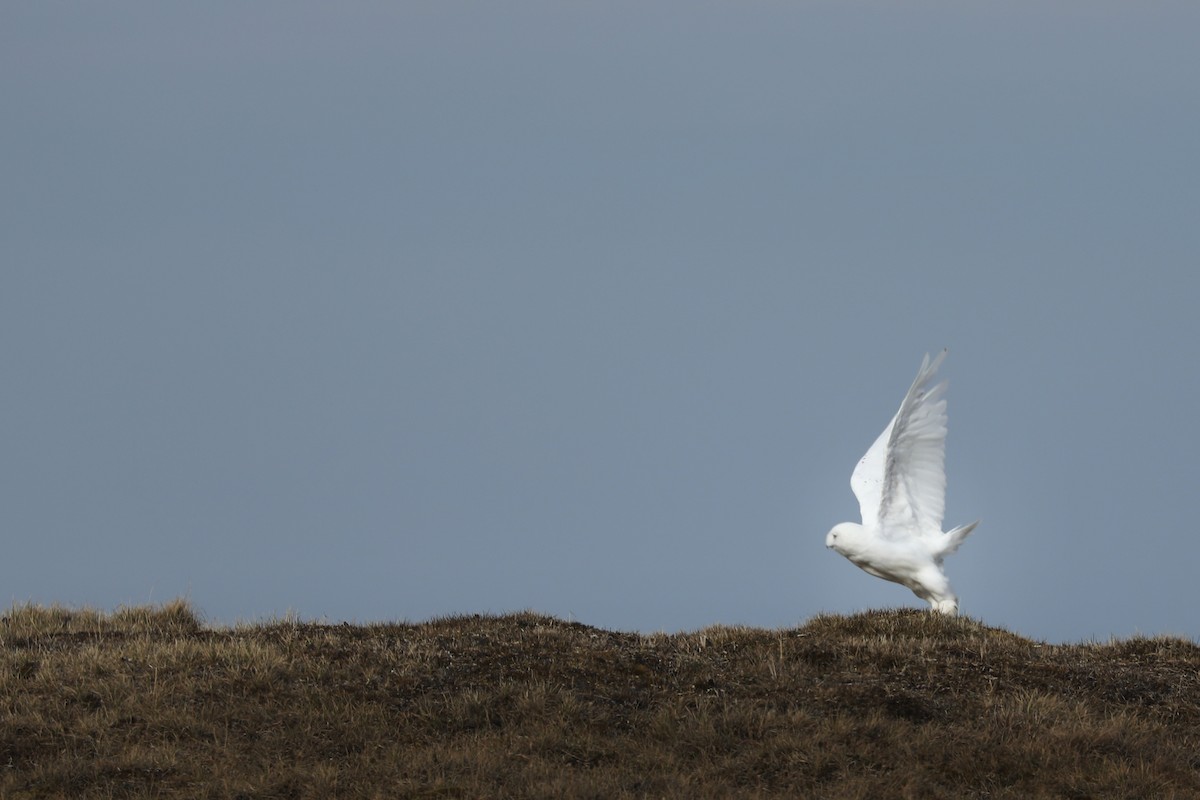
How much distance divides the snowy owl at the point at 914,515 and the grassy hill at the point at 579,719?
3327 millimetres

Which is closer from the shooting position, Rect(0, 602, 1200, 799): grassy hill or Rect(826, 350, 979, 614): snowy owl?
Rect(0, 602, 1200, 799): grassy hill

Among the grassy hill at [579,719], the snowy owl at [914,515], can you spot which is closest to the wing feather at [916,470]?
the snowy owl at [914,515]

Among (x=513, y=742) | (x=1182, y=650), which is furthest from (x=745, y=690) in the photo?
A: (x=1182, y=650)

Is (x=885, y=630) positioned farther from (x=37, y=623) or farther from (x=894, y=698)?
(x=37, y=623)

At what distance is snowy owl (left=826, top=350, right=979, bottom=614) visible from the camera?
1917cm

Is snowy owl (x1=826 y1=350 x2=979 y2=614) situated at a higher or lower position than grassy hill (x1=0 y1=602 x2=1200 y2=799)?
higher

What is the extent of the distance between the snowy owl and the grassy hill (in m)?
3.33

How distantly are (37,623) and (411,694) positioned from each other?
6548 millimetres

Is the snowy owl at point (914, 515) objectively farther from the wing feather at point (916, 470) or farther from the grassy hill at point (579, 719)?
the grassy hill at point (579, 719)

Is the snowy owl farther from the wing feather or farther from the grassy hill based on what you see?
the grassy hill

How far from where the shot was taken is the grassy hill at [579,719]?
11.7 m

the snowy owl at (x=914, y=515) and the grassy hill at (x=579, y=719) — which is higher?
the snowy owl at (x=914, y=515)

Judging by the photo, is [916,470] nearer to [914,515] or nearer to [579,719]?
[914,515]

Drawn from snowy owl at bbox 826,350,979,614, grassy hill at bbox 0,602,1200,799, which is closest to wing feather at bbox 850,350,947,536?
snowy owl at bbox 826,350,979,614
